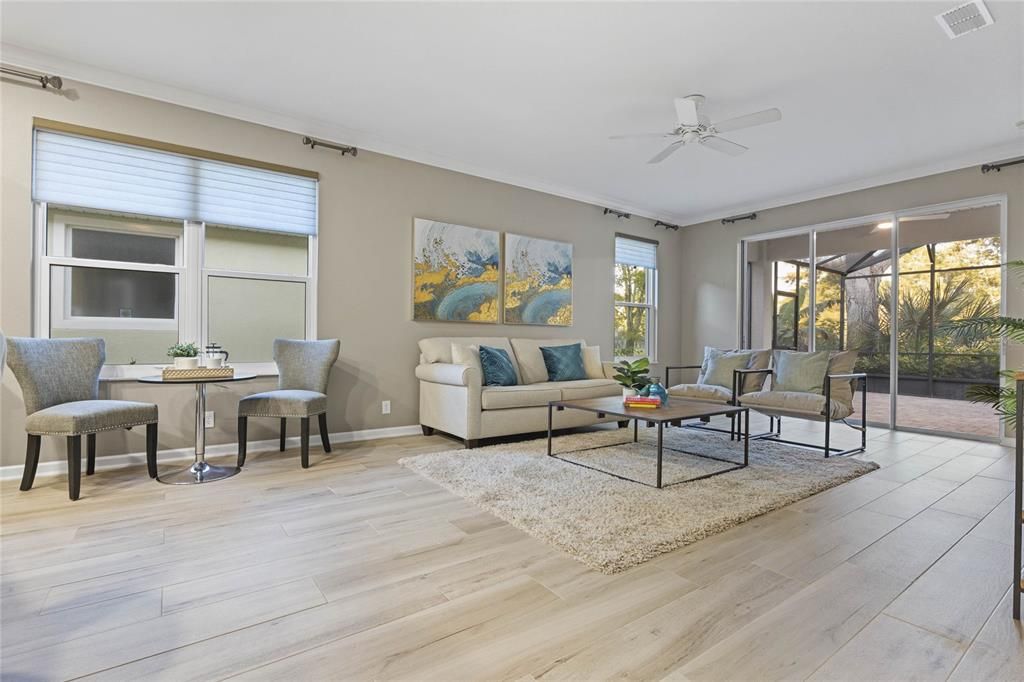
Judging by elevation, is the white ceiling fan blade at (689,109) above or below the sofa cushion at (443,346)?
above

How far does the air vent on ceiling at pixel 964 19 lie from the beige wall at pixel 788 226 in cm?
259

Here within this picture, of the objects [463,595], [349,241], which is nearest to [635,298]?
[349,241]

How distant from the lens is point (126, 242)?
3.46 meters

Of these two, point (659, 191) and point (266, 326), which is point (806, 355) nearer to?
point (659, 191)

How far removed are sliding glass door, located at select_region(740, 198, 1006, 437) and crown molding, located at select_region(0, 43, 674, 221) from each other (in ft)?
10.3

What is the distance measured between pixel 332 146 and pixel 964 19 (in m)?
4.18

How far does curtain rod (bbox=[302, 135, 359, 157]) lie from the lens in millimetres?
4035

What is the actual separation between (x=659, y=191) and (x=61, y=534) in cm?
583

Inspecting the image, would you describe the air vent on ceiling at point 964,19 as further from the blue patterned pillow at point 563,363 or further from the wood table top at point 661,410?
the blue patterned pillow at point 563,363

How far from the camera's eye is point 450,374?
4.07 m

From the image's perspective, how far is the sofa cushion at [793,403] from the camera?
3783 mm

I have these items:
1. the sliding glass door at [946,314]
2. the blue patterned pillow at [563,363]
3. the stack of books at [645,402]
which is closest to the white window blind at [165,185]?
the blue patterned pillow at [563,363]

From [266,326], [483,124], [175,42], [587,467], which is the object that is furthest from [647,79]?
[266,326]

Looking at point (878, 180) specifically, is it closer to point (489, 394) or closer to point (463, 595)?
point (489, 394)
